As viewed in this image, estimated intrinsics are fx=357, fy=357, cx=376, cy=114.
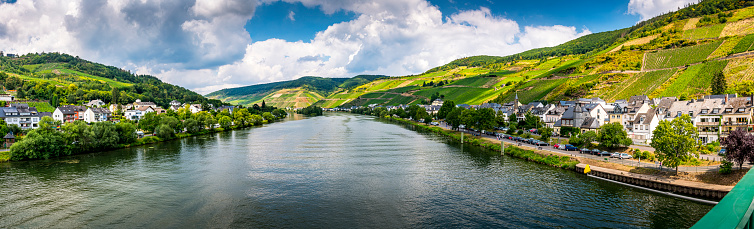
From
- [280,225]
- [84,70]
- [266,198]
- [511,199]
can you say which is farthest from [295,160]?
[84,70]

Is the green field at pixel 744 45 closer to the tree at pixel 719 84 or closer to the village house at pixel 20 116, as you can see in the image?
the tree at pixel 719 84

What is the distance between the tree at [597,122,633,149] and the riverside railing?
138 ft

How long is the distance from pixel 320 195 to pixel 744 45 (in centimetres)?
11295

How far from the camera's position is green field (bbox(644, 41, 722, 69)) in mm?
93625

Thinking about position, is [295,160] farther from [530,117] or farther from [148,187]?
[530,117]

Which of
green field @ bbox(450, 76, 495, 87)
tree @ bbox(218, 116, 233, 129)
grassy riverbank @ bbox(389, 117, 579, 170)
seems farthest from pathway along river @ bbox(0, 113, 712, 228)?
green field @ bbox(450, 76, 495, 87)

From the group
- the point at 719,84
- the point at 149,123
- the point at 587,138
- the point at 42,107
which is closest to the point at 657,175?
the point at 587,138

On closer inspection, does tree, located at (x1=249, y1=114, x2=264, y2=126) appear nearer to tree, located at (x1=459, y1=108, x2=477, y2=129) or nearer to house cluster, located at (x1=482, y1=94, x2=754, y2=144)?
tree, located at (x1=459, y1=108, x2=477, y2=129)

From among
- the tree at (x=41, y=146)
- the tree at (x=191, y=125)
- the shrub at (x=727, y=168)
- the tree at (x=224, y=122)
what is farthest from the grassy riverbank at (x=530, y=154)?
the tree at (x=224, y=122)

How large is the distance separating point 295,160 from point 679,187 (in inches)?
1409

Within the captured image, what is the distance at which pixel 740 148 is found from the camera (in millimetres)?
26500

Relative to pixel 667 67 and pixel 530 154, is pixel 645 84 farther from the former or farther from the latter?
pixel 530 154

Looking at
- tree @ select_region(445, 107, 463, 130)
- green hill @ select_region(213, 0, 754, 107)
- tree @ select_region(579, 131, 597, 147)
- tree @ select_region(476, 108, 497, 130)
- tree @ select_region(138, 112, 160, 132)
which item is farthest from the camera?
green hill @ select_region(213, 0, 754, 107)

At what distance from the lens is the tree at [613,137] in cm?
4084
